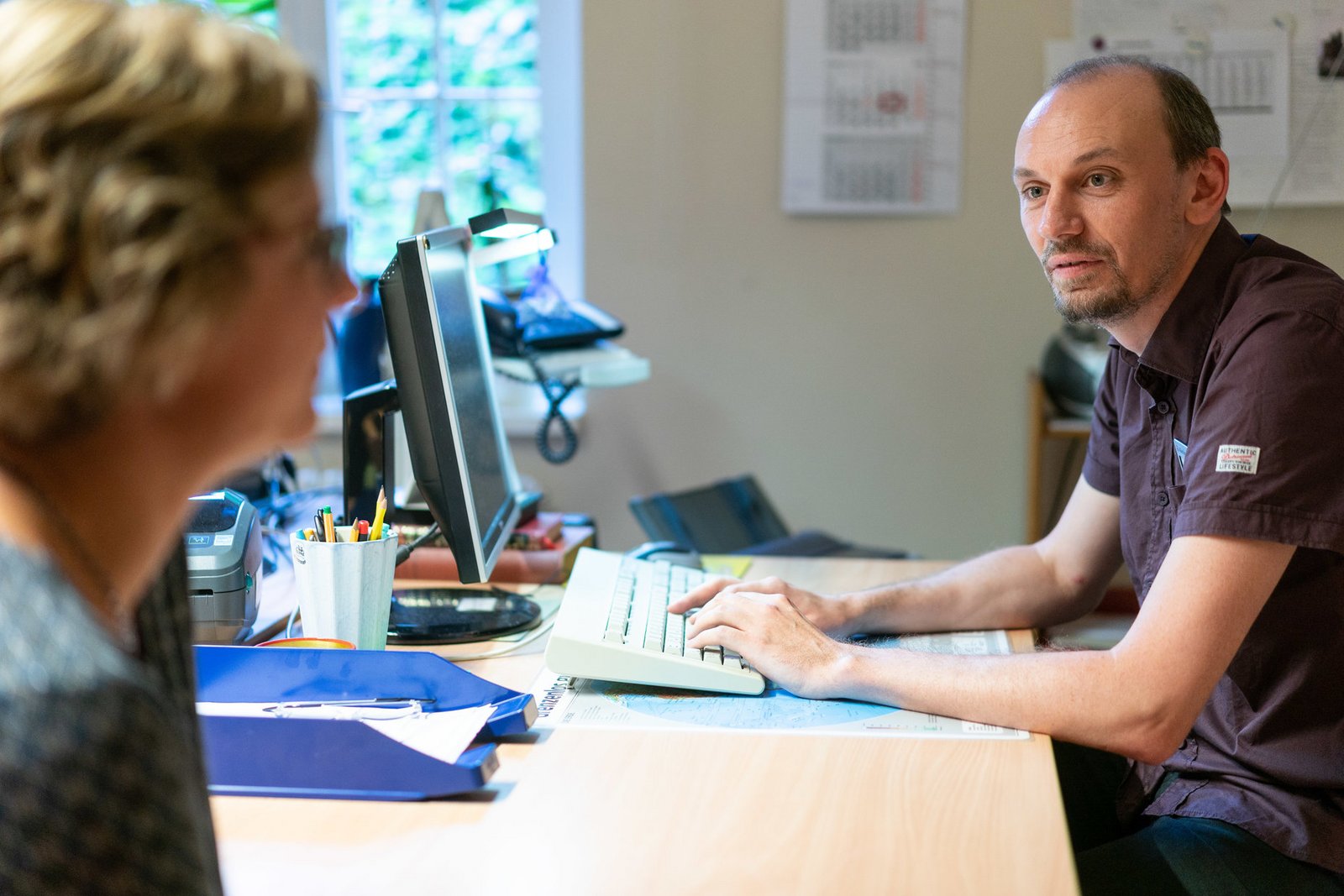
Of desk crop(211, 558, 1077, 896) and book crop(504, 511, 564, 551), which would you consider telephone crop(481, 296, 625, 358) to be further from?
desk crop(211, 558, 1077, 896)

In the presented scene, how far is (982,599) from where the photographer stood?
1.49 m

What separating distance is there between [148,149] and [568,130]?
2.89 m

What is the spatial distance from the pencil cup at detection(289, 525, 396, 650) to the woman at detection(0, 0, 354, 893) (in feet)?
2.06

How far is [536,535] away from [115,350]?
1252 mm

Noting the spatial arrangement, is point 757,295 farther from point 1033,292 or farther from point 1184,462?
point 1184,462

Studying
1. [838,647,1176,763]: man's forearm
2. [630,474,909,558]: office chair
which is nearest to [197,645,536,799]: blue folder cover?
[838,647,1176,763]: man's forearm

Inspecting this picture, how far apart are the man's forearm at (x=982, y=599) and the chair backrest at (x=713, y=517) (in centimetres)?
79

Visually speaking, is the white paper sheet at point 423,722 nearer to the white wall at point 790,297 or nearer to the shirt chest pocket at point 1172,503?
the shirt chest pocket at point 1172,503

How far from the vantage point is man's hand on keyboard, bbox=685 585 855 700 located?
3.84 ft

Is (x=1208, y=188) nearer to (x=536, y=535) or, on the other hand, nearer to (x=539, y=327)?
(x=536, y=535)

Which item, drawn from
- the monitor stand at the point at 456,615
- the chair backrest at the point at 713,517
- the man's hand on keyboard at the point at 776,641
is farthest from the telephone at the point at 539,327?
the man's hand on keyboard at the point at 776,641

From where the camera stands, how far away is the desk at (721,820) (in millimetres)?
838

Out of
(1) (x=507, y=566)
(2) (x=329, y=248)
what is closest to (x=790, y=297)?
(1) (x=507, y=566)

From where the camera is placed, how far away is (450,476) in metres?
1.23
